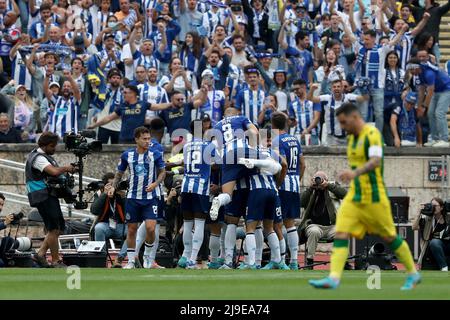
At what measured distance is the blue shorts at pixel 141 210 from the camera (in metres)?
20.5

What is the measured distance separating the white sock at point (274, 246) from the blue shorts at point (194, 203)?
1.05 m

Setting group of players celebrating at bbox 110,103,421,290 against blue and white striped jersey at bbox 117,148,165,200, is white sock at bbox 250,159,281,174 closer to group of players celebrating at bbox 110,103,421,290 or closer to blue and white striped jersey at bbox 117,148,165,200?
group of players celebrating at bbox 110,103,421,290

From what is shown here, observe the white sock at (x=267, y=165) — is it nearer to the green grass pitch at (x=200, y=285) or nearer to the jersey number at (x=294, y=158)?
the jersey number at (x=294, y=158)

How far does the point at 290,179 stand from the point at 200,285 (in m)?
5.14

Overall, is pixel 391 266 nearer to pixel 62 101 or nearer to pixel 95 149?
pixel 95 149

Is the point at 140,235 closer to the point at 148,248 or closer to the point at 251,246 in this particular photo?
the point at 148,248

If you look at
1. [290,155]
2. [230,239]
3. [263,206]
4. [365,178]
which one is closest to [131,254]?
[230,239]

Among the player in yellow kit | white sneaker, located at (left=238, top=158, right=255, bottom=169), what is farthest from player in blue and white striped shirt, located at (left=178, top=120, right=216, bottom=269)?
the player in yellow kit

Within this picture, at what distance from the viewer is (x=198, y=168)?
20.6 metres

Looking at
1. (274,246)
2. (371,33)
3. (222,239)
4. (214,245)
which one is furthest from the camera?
(371,33)

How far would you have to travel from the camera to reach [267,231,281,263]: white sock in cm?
2016

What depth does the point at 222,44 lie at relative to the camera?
91.0 ft

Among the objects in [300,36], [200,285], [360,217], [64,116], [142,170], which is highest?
[300,36]

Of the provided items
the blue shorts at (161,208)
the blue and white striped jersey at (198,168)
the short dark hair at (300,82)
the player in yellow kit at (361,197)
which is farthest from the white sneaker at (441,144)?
the player in yellow kit at (361,197)
